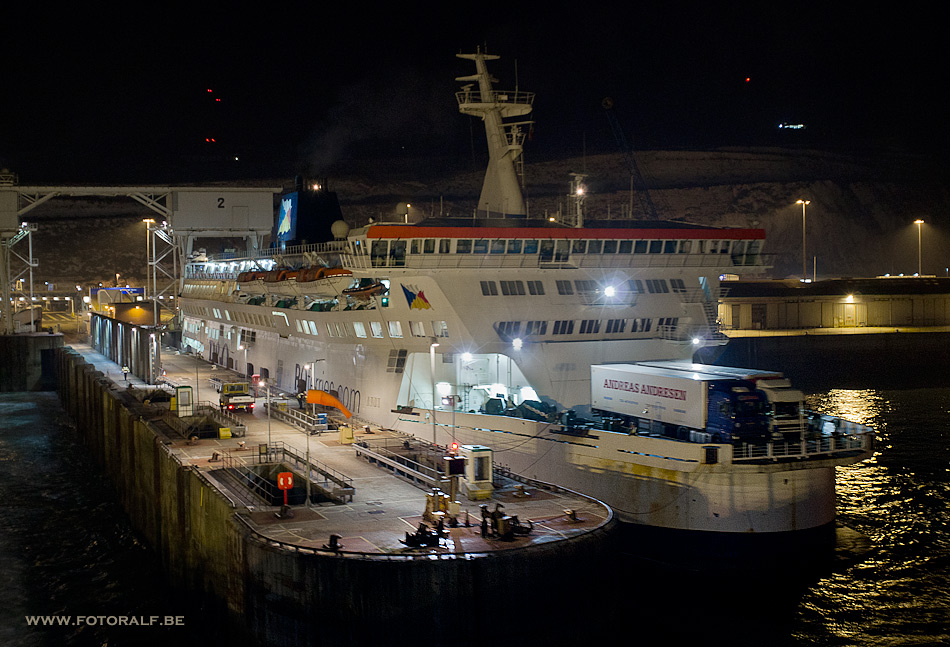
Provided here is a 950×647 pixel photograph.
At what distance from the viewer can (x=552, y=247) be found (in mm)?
31594

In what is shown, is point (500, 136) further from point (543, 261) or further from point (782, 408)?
point (782, 408)

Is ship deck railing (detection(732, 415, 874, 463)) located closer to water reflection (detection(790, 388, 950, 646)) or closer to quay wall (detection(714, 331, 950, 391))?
water reflection (detection(790, 388, 950, 646))

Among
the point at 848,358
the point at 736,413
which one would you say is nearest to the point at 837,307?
the point at 848,358

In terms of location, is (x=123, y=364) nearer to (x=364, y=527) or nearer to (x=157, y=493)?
(x=157, y=493)

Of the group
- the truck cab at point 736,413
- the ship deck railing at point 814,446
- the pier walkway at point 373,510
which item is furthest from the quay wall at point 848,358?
the pier walkway at point 373,510

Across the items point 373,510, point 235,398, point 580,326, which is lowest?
point 373,510

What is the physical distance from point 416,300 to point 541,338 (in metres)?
4.90

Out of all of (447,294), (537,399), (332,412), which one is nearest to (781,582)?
(537,399)

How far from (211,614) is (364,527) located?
517 cm

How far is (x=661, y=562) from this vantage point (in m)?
24.2

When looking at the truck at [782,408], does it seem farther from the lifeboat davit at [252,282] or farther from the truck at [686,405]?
the lifeboat davit at [252,282]

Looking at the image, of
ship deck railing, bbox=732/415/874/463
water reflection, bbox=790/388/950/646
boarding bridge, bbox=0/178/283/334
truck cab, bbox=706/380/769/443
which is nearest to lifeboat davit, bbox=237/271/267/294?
boarding bridge, bbox=0/178/283/334

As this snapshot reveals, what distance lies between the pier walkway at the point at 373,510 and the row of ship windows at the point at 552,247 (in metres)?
6.88

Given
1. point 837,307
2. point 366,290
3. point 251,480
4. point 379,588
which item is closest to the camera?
point 379,588
